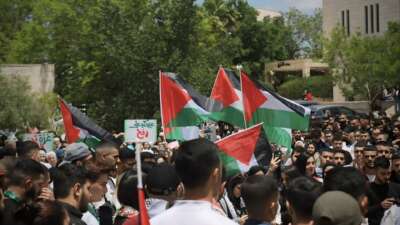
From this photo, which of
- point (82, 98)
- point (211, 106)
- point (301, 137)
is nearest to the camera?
point (211, 106)

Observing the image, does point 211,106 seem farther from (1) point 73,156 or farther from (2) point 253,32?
(2) point 253,32

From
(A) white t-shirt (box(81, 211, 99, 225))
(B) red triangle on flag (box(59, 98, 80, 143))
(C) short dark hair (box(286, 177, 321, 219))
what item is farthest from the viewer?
(B) red triangle on flag (box(59, 98, 80, 143))

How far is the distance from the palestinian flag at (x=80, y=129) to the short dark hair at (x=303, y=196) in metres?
7.54

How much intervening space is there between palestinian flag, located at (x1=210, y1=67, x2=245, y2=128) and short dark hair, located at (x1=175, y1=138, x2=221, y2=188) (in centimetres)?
880

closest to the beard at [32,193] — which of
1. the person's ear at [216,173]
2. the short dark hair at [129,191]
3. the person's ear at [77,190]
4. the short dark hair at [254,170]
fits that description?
the person's ear at [77,190]

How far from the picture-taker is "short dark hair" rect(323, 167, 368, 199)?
6012 millimetres

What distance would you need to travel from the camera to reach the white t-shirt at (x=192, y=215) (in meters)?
4.42

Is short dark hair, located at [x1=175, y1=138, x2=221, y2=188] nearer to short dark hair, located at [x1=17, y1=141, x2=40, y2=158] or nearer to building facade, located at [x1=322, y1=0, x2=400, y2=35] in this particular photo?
A: short dark hair, located at [x1=17, y1=141, x2=40, y2=158]

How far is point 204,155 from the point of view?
466 cm

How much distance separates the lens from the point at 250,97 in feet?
43.2

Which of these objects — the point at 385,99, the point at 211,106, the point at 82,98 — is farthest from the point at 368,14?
the point at 211,106

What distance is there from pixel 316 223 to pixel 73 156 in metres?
4.70

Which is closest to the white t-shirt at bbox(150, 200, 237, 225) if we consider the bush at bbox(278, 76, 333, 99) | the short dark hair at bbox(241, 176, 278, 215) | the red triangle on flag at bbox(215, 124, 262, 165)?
the short dark hair at bbox(241, 176, 278, 215)

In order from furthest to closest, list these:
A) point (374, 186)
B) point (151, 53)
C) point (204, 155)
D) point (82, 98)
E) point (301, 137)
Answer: point (82, 98)
point (151, 53)
point (301, 137)
point (374, 186)
point (204, 155)
